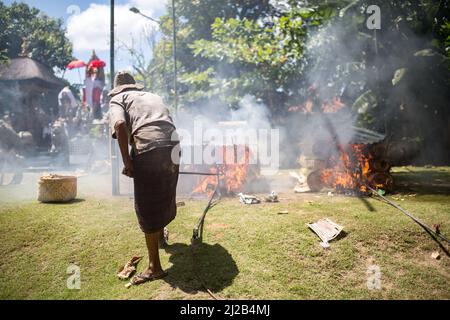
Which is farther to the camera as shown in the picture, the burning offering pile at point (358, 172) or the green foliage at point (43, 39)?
the green foliage at point (43, 39)

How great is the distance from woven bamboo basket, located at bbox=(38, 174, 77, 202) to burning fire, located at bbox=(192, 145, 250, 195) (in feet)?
10.6

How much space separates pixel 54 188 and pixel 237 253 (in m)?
4.74

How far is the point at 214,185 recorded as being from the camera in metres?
8.65

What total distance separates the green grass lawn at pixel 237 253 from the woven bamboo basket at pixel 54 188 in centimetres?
36

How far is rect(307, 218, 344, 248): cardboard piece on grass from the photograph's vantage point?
514 cm

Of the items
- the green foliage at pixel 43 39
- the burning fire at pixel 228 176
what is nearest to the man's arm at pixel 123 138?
the burning fire at pixel 228 176

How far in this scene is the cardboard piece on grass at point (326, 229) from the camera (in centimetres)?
514

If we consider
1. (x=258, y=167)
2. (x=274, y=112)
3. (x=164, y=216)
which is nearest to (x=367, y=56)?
(x=274, y=112)

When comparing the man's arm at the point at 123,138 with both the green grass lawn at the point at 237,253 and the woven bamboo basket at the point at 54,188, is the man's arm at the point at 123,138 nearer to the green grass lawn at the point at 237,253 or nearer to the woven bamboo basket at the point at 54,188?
the green grass lawn at the point at 237,253

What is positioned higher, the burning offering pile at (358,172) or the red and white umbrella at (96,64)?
the red and white umbrella at (96,64)
